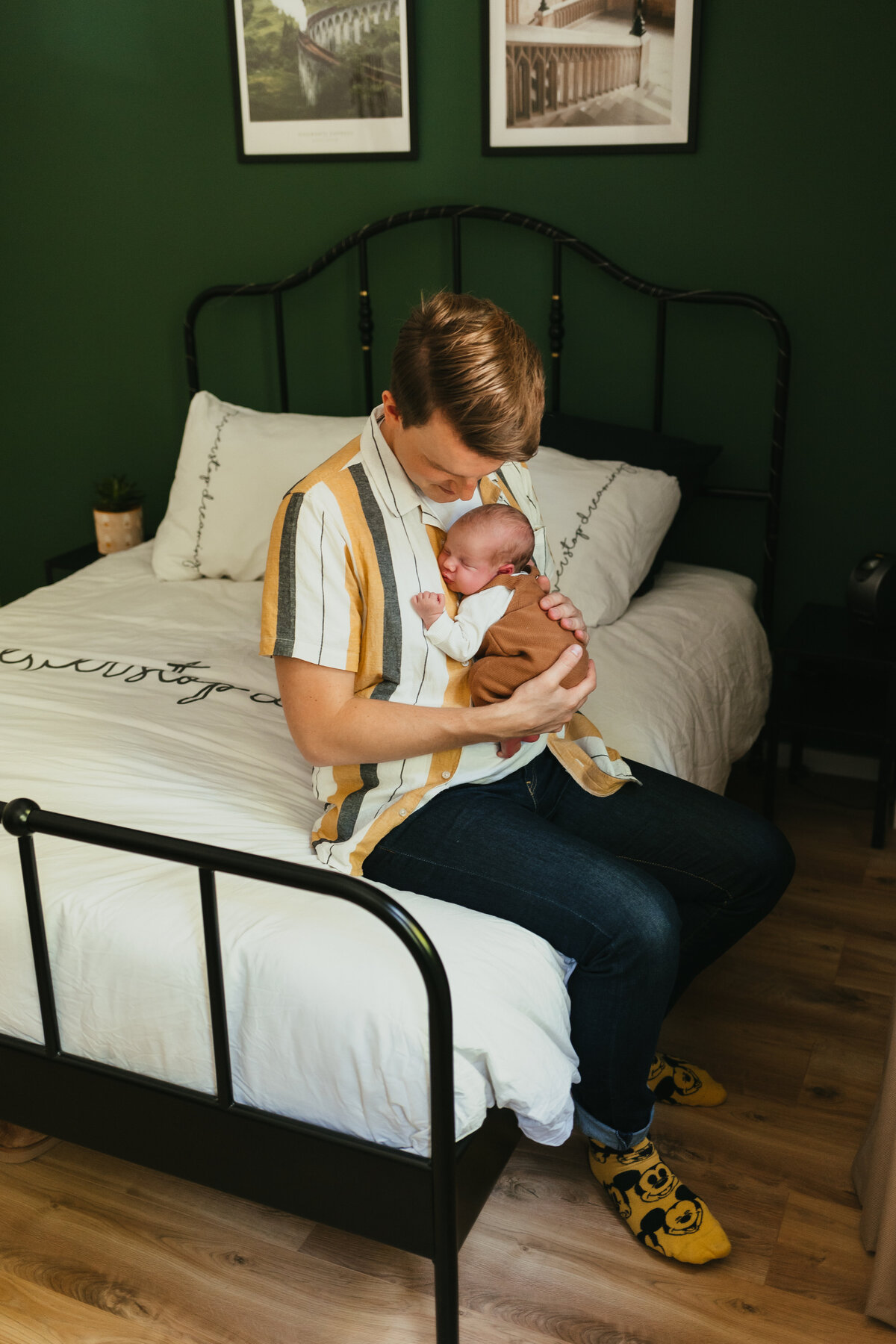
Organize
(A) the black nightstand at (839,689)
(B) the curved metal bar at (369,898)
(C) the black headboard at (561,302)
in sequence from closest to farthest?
1. (B) the curved metal bar at (369,898)
2. (A) the black nightstand at (839,689)
3. (C) the black headboard at (561,302)

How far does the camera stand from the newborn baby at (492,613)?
143cm

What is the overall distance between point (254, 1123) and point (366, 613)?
61 cm

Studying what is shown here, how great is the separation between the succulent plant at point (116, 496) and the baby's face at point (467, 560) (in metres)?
1.88

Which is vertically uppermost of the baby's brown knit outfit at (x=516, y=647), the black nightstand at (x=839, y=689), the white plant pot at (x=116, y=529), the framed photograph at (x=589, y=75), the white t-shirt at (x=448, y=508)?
the framed photograph at (x=589, y=75)

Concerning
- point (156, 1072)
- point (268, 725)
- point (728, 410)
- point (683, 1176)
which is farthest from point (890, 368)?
point (156, 1072)

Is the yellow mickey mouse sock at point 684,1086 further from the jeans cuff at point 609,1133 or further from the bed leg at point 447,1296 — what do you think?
the bed leg at point 447,1296

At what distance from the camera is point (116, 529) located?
3.10 meters

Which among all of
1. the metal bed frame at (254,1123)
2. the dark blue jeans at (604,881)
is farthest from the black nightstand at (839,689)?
the metal bed frame at (254,1123)

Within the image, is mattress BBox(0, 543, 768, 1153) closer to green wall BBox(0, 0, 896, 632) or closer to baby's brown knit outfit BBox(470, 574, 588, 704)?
baby's brown knit outfit BBox(470, 574, 588, 704)

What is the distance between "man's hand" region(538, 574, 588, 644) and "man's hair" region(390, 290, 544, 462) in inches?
8.5

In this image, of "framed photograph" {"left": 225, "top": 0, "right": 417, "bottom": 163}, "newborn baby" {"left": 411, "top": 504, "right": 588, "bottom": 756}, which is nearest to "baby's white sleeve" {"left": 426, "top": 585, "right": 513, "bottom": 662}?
"newborn baby" {"left": 411, "top": 504, "right": 588, "bottom": 756}

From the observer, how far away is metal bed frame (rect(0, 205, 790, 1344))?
3.65ft

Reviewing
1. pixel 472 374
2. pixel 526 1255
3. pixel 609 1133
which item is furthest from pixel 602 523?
pixel 526 1255

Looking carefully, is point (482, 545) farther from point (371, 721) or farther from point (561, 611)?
point (371, 721)
